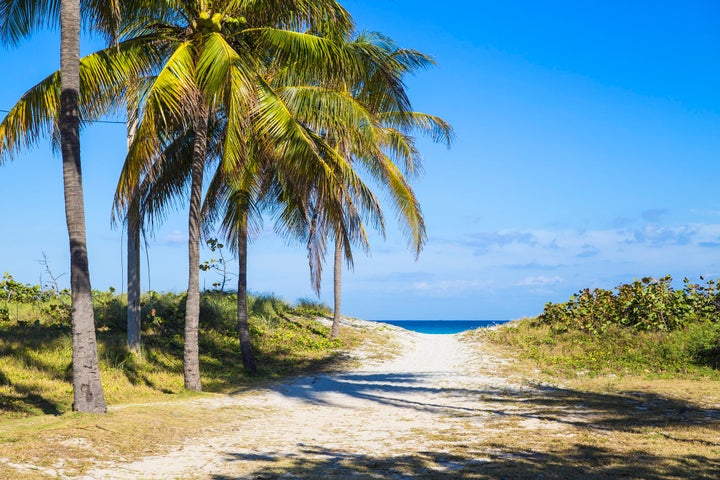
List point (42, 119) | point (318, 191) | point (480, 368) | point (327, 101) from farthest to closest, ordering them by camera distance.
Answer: point (480, 368), point (327, 101), point (318, 191), point (42, 119)

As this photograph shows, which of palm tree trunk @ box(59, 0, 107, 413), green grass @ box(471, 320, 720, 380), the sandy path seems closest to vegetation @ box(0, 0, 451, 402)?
palm tree trunk @ box(59, 0, 107, 413)

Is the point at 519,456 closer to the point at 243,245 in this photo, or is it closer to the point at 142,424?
the point at 142,424

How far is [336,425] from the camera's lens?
1004cm

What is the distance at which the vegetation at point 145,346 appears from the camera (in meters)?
12.6

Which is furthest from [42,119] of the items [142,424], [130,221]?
[142,424]

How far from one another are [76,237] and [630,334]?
16.0 m

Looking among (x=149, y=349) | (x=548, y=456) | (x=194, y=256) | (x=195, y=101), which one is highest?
(x=195, y=101)

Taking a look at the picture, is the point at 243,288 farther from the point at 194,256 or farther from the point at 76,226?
the point at 76,226

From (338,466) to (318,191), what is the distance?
6.04m

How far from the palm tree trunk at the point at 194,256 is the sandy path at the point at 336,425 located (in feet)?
3.24

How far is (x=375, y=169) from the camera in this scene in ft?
63.1

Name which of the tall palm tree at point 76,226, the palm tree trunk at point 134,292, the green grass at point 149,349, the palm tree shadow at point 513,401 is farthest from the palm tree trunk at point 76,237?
the palm tree trunk at point 134,292

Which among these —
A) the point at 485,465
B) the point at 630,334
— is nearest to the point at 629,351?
the point at 630,334

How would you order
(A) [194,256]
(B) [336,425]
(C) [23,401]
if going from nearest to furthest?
(B) [336,425] < (C) [23,401] < (A) [194,256]
